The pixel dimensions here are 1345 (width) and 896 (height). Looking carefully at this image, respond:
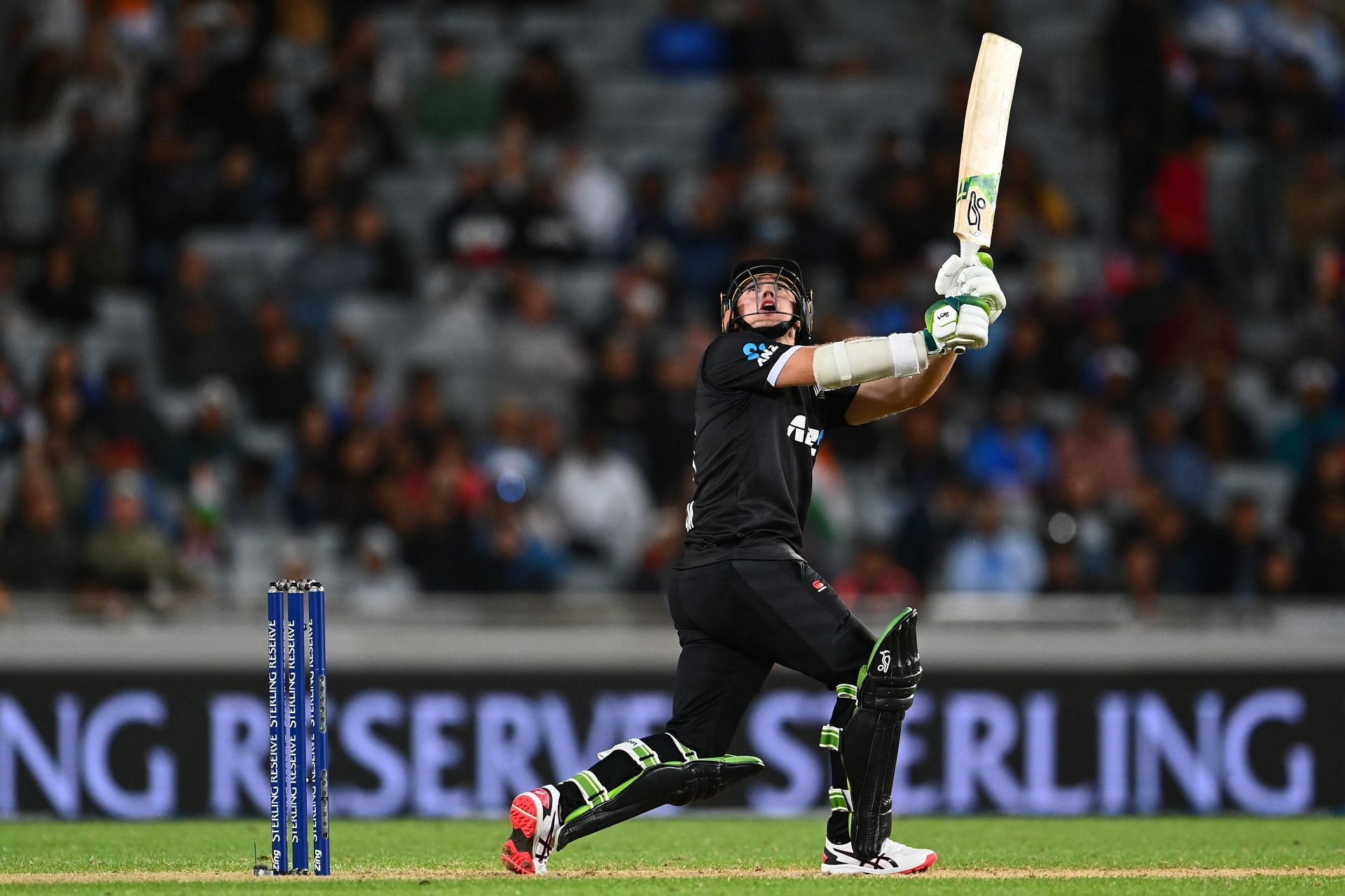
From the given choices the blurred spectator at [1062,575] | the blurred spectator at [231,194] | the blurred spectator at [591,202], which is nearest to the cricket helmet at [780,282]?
the blurred spectator at [1062,575]

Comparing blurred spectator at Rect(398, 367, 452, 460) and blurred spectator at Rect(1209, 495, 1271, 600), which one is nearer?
blurred spectator at Rect(1209, 495, 1271, 600)

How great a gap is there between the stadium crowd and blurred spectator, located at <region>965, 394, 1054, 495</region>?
25mm

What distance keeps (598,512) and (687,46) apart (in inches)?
221

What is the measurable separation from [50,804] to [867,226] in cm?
773

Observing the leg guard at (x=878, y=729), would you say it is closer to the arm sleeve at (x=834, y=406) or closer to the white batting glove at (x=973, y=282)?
the arm sleeve at (x=834, y=406)

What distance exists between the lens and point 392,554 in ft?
45.4

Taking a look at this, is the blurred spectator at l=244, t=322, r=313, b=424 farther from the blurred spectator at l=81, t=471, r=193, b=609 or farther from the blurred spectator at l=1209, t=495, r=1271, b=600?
the blurred spectator at l=1209, t=495, r=1271, b=600

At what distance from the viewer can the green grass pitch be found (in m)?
7.16

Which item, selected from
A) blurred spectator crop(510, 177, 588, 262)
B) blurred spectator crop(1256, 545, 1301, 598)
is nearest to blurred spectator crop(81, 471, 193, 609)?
blurred spectator crop(510, 177, 588, 262)

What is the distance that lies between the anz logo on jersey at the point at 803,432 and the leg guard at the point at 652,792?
1186 mm

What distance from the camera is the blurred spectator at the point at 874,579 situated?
13359 millimetres

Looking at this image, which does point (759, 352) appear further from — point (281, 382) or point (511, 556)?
point (281, 382)

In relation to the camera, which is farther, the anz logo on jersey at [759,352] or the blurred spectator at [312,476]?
the blurred spectator at [312,476]

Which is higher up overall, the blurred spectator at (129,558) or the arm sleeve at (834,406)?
the arm sleeve at (834,406)
